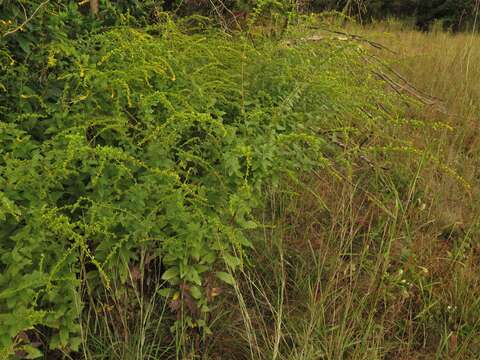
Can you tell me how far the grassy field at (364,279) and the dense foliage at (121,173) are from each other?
0.65 ft

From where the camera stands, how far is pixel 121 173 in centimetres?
168

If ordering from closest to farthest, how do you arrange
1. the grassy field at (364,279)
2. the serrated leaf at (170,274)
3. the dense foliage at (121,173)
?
1. the dense foliage at (121,173)
2. the serrated leaf at (170,274)
3. the grassy field at (364,279)

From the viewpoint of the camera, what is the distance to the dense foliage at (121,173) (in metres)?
1.57

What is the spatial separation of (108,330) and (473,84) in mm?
3870

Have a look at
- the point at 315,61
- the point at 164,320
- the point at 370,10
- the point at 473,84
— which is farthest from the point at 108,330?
the point at 370,10

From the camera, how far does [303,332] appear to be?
1.77 m

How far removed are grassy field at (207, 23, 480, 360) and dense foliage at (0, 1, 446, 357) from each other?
0.65 feet

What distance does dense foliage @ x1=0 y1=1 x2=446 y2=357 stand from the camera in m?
1.57

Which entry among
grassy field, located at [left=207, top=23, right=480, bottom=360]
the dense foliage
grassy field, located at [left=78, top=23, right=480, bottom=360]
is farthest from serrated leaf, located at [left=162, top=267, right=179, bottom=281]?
grassy field, located at [left=207, top=23, right=480, bottom=360]

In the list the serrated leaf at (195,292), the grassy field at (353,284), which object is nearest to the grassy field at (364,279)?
the grassy field at (353,284)

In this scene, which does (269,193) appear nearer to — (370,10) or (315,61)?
(315,61)

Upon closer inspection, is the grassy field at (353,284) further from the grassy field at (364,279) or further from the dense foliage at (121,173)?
the dense foliage at (121,173)

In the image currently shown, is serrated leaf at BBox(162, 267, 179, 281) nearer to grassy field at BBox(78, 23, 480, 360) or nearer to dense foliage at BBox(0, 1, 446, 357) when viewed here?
dense foliage at BBox(0, 1, 446, 357)

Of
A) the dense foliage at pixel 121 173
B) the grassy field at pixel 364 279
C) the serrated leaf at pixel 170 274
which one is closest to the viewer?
the dense foliage at pixel 121 173
